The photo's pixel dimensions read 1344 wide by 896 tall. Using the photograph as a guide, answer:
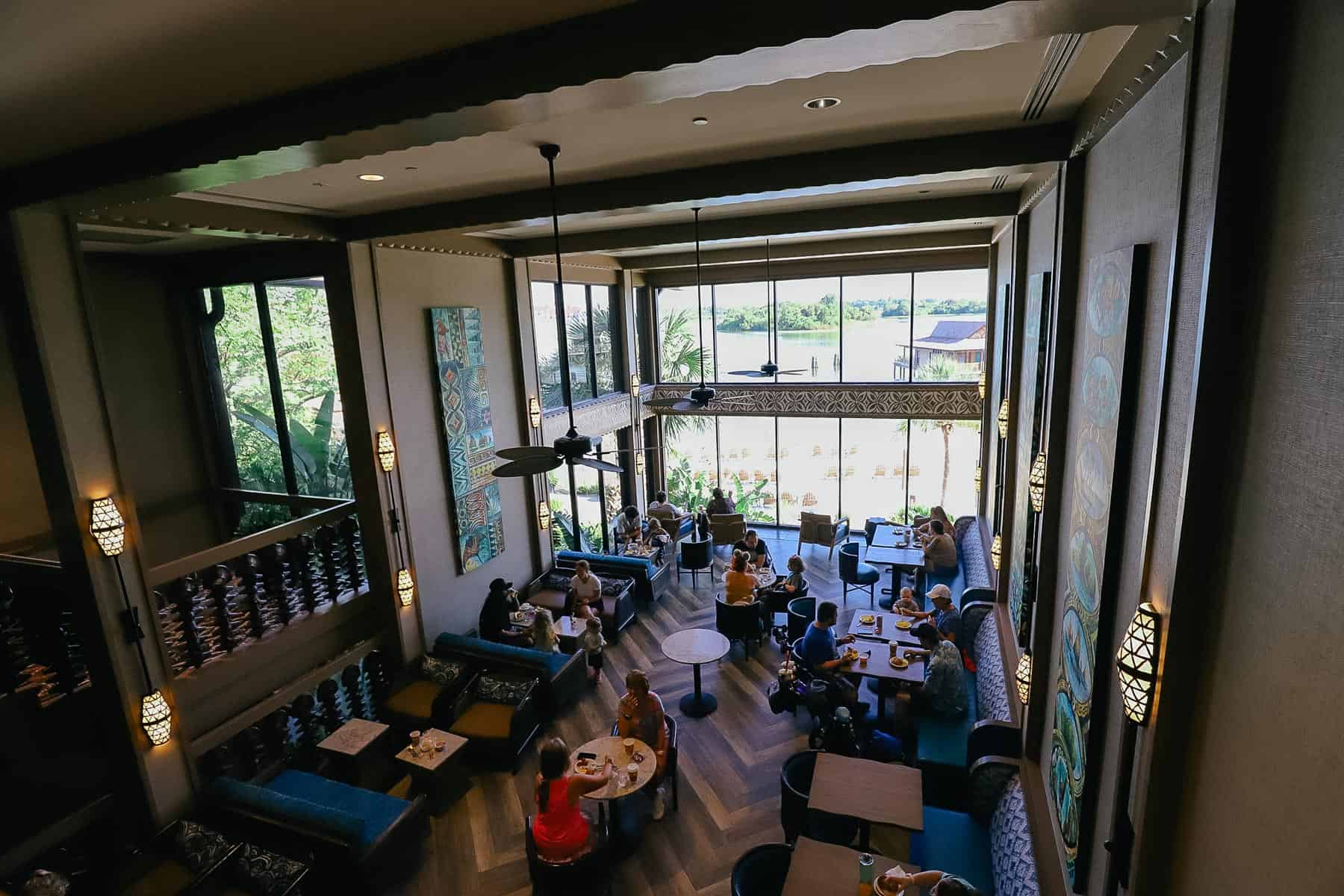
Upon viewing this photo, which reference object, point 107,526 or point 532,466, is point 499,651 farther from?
point 107,526

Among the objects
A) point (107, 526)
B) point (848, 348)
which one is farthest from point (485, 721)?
point (848, 348)

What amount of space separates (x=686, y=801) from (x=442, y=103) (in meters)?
5.39

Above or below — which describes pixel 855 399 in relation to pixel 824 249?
below

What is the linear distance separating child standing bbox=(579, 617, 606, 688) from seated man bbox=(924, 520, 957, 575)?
14.7ft

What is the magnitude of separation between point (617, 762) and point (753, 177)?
4.44 metres

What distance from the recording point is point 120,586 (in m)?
4.56

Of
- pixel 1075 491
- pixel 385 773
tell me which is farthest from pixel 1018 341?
pixel 385 773

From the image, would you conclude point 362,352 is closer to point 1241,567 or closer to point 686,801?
point 686,801

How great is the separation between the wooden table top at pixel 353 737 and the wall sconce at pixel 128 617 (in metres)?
1.22

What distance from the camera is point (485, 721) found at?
6266 millimetres

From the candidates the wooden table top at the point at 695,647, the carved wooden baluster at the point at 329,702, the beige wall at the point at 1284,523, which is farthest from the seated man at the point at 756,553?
the beige wall at the point at 1284,523

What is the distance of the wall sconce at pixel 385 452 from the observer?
6590mm

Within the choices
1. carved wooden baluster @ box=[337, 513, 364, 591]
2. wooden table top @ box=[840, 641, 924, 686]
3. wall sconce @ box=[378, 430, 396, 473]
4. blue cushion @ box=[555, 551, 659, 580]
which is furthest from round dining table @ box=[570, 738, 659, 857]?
blue cushion @ box=[555, 551, 659, 580]

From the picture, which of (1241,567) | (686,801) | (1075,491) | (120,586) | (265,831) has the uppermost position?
(1241,567)
